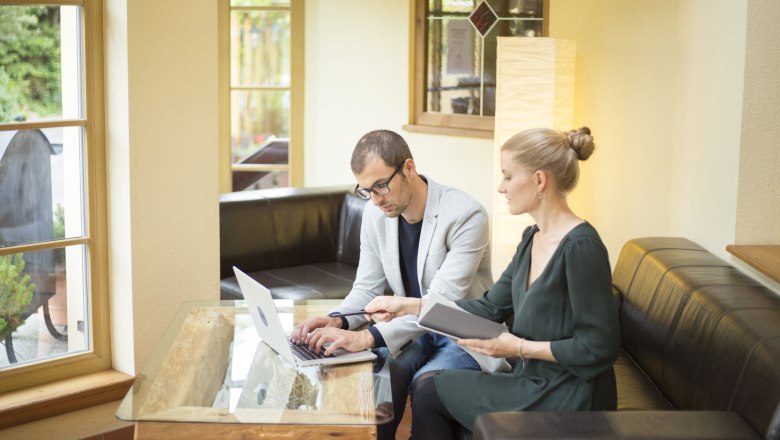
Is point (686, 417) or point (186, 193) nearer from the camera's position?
point (686, 417)

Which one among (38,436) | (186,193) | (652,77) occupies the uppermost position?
(652,77)

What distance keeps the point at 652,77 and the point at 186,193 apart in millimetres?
2085

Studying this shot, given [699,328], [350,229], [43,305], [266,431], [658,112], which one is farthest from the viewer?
[350,229]

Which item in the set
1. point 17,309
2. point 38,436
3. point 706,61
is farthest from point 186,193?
point 706,61

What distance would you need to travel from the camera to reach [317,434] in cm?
223

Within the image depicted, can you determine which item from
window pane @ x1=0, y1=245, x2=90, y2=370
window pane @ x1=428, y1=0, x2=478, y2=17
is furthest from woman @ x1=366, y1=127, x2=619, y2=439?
window pane @ x1=428, y1=0, x2=478, y2=17

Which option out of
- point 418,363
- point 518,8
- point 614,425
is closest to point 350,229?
point 518,8

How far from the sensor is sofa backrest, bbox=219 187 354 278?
5.04 metres

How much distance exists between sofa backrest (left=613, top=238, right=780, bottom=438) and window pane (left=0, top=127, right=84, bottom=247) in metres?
2.02

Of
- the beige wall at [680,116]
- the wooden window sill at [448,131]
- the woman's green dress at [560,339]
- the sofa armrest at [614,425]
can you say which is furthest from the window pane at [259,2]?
the sofa armrest at [614,425]

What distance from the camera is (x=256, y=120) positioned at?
691 centimetres

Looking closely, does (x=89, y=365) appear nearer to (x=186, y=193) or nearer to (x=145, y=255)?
(x=145, y=255)

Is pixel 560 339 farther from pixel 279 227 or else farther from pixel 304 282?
pixel 279 227

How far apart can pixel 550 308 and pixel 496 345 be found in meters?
0.17
